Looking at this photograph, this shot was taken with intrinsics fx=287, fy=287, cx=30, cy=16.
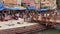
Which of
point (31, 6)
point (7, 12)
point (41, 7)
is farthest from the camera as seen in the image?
point (41, 7)

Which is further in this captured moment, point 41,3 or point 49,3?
point 49,3

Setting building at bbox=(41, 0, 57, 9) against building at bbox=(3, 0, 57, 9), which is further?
building at bbox=(41, 0, 57, 9)

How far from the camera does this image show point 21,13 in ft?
122

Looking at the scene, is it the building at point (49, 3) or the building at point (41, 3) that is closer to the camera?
the building at point (41, 3)

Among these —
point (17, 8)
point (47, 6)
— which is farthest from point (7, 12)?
point (47, 6)

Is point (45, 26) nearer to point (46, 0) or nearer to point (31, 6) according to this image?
point (31, 6)

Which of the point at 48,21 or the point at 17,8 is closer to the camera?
the point at 48,21

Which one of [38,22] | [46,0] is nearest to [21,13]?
[38,22]

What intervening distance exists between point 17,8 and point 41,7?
7.09 meters

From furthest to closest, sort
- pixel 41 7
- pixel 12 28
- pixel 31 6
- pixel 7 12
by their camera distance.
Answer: pixel 41 7 → pixel 31 6 → pixel 7 12 → pixel 12 28

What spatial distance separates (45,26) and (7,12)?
5.15 meters

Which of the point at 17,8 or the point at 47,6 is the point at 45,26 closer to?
the point at 17,8

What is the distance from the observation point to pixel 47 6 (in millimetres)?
43125

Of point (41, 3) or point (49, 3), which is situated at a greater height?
point (41, 3)
